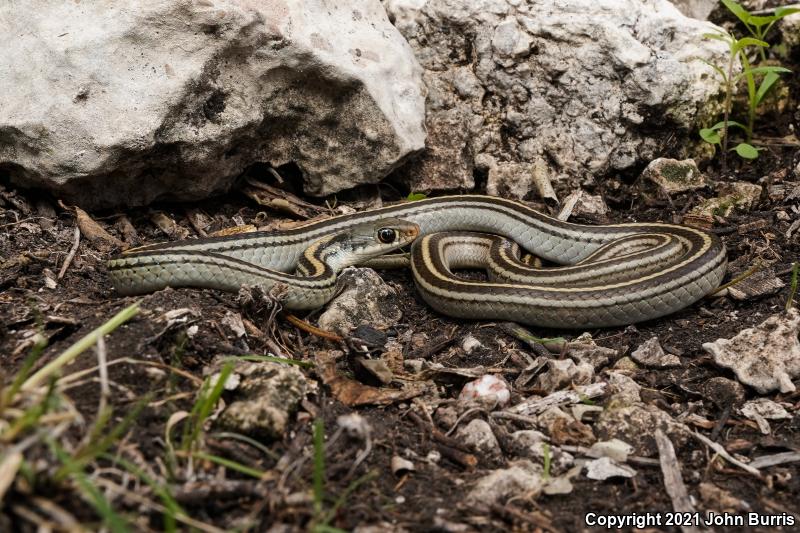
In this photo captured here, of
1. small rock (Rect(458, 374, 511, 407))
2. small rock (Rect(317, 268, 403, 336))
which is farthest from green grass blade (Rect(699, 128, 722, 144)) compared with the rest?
small rock (Rect(458, 374, 511, 407))

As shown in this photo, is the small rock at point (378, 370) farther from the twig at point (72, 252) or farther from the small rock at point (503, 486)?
the twig at point (72, 252)

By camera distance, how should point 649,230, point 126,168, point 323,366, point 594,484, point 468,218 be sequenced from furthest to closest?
point 468,218
point 649,230
point 126,168
point 323,366
point 594,484

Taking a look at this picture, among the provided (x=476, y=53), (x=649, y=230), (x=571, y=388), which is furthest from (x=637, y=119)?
(x=571, y=388)

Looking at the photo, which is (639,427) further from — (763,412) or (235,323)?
(235,323)

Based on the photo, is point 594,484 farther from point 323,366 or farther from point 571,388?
point 323,366

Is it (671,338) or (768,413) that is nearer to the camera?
(768,413)

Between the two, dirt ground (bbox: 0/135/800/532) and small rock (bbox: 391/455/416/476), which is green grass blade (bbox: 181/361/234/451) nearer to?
dirt ground (bbox: 0/135/800/532)
